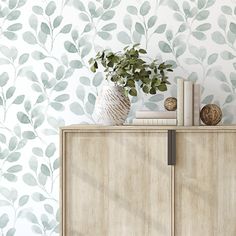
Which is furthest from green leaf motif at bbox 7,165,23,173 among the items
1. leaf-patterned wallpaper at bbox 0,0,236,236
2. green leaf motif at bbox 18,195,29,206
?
green leaf motif at bbox 18,195,29,206

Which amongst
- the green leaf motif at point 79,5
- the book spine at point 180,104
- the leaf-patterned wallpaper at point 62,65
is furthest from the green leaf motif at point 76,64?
the book spine at point 180,104

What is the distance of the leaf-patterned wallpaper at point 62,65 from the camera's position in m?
2.94

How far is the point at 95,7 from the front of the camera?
9.76 ft

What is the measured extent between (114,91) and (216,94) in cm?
62

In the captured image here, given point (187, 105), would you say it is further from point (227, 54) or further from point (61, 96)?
point (61, 96)

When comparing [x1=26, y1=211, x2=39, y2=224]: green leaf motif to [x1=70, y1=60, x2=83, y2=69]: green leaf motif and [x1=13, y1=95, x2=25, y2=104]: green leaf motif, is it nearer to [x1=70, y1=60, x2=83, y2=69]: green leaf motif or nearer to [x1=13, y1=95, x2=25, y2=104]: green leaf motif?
[x1=13, y1=95, x2=25, y2=104]: green leaf motif

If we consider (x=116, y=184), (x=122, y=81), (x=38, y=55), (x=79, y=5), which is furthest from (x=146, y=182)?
(x=79, y=5)

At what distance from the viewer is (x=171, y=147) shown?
254 cm

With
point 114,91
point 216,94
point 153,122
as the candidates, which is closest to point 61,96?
point 114,91

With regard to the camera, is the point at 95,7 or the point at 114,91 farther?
the point at 95,7

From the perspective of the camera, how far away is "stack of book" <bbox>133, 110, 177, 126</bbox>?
2.62 meters

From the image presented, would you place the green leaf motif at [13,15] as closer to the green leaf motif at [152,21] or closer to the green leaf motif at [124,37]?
Result: the green leaf motif at [124,37]

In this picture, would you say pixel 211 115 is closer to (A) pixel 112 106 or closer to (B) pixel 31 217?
(A) pixel 112 106

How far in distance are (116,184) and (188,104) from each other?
52 centimetres
